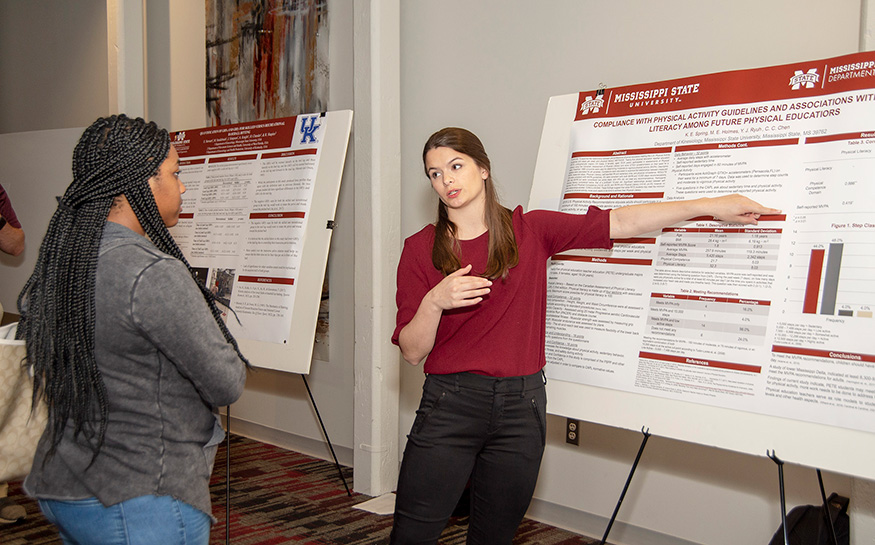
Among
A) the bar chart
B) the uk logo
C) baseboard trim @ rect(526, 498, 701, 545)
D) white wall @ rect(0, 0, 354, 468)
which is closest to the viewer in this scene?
the bar chart

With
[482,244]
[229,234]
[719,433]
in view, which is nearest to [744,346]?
[719,433]

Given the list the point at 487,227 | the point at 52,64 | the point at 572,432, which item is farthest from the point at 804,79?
the point at 52,64

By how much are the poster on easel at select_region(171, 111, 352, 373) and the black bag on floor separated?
198cm

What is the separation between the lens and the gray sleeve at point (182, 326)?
46.4 inches

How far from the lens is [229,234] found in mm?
3439

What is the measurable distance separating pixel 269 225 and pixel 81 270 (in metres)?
2.11

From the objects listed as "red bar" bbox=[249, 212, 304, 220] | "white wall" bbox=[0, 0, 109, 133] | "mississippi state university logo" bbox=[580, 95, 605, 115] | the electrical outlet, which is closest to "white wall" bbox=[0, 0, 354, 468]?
"white wall" bbox=[0, 0, 109, 133]

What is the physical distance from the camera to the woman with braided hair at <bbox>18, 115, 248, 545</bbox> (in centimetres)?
120

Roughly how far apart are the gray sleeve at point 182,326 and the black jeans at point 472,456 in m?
0.69

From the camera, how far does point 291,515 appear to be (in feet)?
10.3

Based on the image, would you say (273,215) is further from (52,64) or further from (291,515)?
(52,64)

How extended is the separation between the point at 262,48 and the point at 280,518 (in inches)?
107

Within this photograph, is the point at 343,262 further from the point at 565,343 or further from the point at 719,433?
the point at 719,433

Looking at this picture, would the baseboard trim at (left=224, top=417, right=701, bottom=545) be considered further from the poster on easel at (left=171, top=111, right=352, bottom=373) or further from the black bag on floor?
the poster on easel at (left=171, top=111, right=352, bottom=373)
